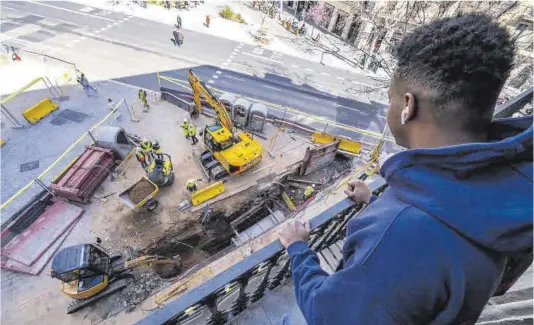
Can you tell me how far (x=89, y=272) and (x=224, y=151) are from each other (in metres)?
7.43

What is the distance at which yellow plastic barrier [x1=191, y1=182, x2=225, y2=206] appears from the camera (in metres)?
13.4

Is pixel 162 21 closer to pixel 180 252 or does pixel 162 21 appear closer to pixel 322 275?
pixel 180 252

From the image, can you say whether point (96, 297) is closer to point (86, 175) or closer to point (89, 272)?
point (89, 272)

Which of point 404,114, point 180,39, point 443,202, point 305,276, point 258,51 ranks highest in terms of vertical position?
point 404,114

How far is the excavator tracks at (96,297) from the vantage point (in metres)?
9.86

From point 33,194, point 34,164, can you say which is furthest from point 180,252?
point 34,164

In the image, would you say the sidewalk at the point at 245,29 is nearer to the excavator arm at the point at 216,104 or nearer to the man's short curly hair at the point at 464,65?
the excavator arm at the point at 216,104

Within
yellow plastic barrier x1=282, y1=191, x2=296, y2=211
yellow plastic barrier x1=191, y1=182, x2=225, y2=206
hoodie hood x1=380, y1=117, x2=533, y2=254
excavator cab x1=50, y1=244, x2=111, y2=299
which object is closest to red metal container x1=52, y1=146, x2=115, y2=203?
excavator cab x1=50, y1=244, x2=111, y2=299

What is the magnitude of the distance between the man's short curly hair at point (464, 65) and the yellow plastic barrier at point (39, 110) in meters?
21.4

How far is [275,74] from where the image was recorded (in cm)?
2384

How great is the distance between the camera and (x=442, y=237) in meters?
1.51

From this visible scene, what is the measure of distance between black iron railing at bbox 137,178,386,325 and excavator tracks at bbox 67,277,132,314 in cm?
804

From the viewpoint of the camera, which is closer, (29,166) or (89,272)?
(89,272)

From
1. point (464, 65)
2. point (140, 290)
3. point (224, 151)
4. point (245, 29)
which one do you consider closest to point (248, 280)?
point (464, 65)
